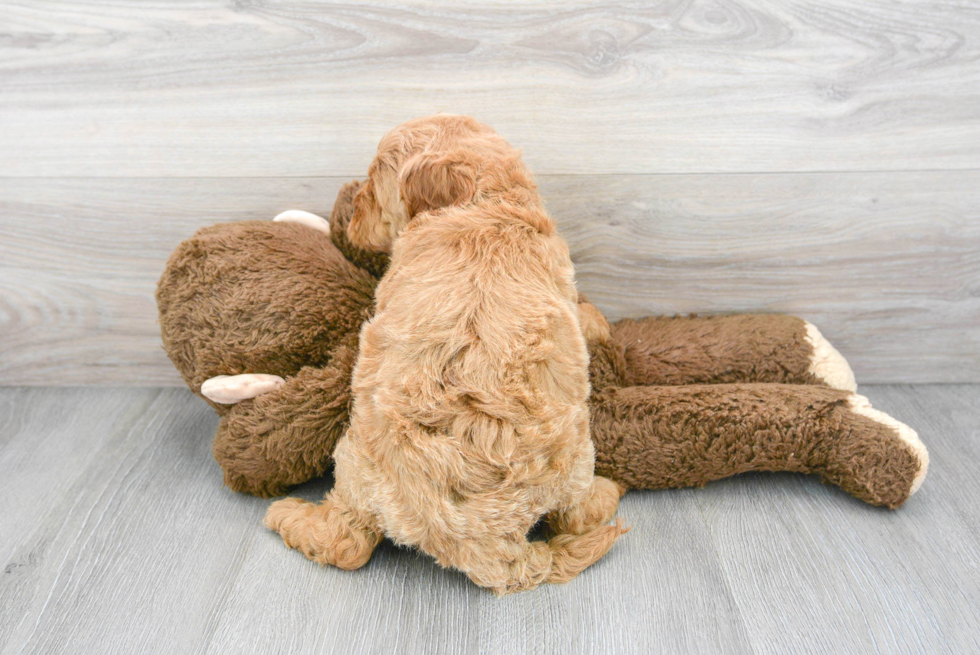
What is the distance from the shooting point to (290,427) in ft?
3.94

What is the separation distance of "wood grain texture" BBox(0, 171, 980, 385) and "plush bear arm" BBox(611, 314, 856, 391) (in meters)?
0.13

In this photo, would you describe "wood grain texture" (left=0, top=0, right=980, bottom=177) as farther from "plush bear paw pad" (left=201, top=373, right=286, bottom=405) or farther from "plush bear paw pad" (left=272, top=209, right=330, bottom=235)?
"plush bear paw pad" (left=201, top=373, right=286, bottom=405)

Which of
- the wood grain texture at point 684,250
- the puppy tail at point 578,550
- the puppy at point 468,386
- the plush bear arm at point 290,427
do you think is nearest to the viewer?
the puppy at point 468,386

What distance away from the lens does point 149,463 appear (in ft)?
4.60

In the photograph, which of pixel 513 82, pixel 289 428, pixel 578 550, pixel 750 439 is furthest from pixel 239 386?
pixel 750 439

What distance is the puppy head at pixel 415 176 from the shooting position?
3.41ft

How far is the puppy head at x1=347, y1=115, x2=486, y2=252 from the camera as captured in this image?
1.04 meters

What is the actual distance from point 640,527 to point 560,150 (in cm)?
74

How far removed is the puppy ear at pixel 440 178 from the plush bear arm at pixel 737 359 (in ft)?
1.78

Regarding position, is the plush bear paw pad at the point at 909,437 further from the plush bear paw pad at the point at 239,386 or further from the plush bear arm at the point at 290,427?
the plush bear paw pad at the point at 239,386

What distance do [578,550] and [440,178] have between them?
24.5 inches

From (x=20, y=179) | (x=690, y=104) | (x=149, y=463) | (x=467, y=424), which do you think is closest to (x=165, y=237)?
(x=20, y=179)

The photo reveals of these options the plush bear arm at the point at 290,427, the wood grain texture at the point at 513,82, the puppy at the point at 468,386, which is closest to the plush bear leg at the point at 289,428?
the plush bear arm at the point at 290,427

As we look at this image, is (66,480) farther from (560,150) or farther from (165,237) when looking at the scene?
(560,150)
